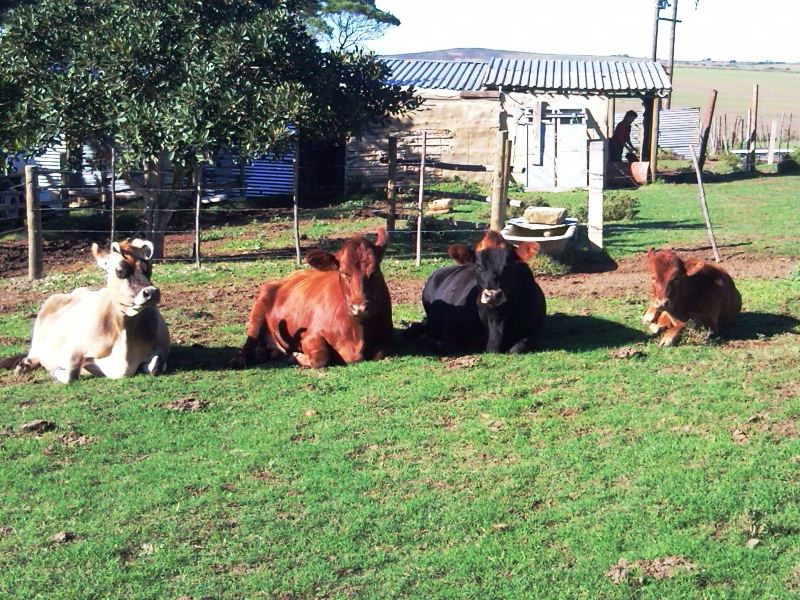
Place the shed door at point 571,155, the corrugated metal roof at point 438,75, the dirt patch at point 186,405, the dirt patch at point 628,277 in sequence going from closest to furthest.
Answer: the dirt patch at point 186,405
the dirt patch at point 628,277
the shed door at point 571,155
the corrugated metal roof at point 438,75

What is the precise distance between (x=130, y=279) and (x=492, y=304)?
3290 mm

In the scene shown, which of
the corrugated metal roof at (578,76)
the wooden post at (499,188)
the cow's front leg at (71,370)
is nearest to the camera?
the cow's front leg at (71,370)

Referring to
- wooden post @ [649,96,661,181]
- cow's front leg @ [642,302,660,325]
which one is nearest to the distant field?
wooden post @ [649,96,661,181]

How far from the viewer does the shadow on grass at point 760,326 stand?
10695mm

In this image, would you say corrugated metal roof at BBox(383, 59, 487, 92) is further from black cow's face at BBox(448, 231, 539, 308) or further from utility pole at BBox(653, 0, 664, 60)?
black cow's face at BBox(448, 231, 539, 308)

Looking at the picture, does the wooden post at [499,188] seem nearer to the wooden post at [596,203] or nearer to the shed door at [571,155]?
the wooden post at [596,203]

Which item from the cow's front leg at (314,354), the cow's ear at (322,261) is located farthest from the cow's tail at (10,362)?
the cow's ear at (322,261)

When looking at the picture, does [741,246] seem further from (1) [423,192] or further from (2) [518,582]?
(2) [518,582]

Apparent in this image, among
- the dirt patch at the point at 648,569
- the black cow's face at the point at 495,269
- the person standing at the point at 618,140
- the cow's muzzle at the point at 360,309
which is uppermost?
the person standing at the point at 618,140

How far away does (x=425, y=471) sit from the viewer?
7242 mm

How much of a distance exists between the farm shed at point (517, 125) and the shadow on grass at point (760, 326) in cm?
1660

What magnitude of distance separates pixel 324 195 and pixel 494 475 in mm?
21769

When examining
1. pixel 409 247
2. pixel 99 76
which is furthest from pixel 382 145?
pixel 99 76

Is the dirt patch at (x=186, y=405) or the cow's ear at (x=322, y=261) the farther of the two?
the cow's ear at (x=322, y=261)
